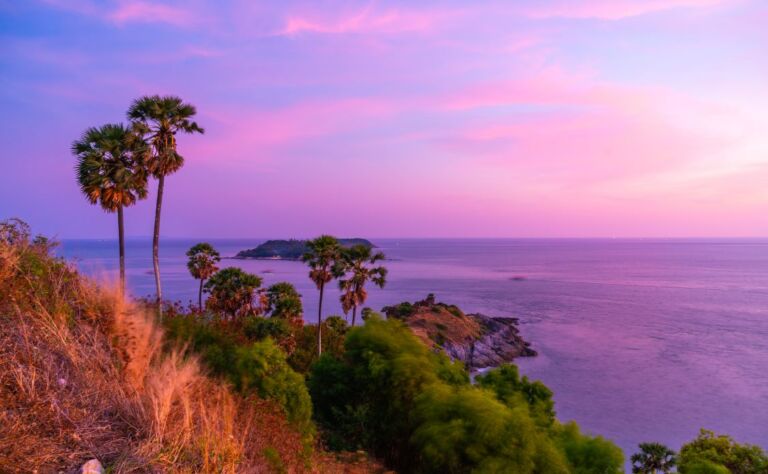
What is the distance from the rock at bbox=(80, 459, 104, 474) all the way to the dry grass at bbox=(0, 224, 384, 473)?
0.11 metres

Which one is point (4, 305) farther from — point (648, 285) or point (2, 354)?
point (648, 285)

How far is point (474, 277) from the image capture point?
131 metres

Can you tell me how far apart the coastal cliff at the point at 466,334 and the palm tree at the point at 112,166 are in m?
31.2

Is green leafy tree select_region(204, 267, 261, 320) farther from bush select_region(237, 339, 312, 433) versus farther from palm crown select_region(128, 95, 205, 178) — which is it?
bush select_region(237, 339, 312, 433)

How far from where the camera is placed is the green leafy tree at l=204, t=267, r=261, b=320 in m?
31.6

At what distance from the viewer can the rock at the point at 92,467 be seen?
13.5ft

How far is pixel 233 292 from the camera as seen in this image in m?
31.6

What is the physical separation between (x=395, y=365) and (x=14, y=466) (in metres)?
10.1

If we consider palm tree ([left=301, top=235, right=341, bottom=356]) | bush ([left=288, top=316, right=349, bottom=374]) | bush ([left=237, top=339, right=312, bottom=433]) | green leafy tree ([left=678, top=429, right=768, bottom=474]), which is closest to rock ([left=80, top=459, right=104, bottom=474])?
bush ([left=237, top=339, right=312, bottom=433])

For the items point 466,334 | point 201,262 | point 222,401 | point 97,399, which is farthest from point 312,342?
point 466,334

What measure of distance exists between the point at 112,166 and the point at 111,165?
7cm

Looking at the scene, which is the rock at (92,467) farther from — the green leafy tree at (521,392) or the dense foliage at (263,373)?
the green leafy tree at (521,392)

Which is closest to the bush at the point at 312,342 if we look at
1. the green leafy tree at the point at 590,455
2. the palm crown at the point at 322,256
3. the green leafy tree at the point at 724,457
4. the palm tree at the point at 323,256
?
the palm tree at the point at 323,256

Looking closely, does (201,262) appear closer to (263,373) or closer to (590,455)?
(263,373)
